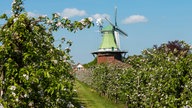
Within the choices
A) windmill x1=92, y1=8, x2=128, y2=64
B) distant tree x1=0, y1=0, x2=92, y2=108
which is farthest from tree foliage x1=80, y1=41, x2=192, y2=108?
windmill x1=92, y1=8, x2=128, y2=64

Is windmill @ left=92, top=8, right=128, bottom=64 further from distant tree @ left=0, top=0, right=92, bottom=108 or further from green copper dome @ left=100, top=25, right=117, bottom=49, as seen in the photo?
distant tree @ left=0, top=0, right=92, bottom=108

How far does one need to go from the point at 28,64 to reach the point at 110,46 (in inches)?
2153

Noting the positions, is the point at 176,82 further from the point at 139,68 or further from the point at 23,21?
the point at 23,21

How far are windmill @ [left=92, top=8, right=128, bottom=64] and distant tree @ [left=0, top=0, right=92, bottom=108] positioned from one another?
166 ft

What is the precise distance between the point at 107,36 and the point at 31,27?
5657 centimetres

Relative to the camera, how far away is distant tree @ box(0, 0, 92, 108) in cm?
677

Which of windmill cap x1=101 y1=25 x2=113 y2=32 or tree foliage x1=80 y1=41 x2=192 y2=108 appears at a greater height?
windmill cap x1=101 y1=25 x2=113 y2=32

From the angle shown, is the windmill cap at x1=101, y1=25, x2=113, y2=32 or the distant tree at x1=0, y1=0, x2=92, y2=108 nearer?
the distant tree at x1=0, y1=0, x2=92, y2=108

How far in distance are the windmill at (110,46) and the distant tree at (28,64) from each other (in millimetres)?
50482

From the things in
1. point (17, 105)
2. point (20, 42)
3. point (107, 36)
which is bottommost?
point (17, 105)

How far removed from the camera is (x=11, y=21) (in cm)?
707

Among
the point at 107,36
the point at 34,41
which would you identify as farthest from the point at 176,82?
the point at 107,36

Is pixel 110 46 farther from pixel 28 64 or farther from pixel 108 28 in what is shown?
pixel 28 64

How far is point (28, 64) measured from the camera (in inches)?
280
